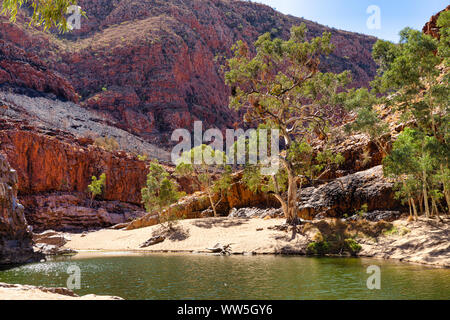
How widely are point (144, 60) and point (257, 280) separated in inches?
4625

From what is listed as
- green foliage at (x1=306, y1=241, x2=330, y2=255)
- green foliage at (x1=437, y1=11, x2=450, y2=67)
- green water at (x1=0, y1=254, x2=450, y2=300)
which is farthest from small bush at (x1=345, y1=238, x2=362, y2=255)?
green foliage at (x1=437, y1=11, x2=450, y2=67)

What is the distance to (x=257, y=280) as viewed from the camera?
48.0 feet

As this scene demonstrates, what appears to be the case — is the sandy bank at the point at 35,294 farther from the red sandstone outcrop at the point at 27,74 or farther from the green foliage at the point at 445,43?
the red sandstone outcrop at the point at 27,74

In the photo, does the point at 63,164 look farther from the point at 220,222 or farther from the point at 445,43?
the point at 445,43

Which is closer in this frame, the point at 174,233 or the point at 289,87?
the point at 289,87

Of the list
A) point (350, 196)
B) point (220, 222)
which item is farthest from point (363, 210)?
point (220, 222)

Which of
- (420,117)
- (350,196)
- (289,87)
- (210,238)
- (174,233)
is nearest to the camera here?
(420,117)

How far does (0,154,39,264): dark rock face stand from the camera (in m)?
25.5

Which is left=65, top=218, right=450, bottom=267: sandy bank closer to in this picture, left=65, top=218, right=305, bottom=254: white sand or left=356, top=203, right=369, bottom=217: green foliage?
left=65, top=218, right=305, bottom=254: white sand

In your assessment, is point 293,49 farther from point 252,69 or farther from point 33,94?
point 33,94

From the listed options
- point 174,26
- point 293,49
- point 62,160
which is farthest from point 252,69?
point 174,26

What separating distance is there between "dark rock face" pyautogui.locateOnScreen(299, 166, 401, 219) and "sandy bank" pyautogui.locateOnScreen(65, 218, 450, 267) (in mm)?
3861

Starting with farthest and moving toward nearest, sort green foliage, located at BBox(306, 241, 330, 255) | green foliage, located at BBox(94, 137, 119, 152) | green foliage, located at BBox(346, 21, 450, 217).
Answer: green foliage, located at BBox(94, 137, 119, 152) → green foliage, located at BBox(306, 241, 330, 255) → green foliage, located at BBox(346, 21, 450, 217)

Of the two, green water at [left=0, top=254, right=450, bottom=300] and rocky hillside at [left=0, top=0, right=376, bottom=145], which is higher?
rocky hillside at [left=0, top=0, right=376, bottom=145]
